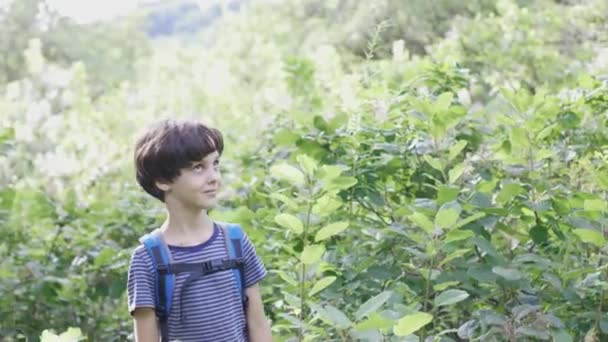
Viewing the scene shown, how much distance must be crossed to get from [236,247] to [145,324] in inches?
10.3

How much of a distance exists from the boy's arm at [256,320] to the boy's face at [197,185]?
Answer: 243 millimetres

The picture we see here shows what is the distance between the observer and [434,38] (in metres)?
12.0

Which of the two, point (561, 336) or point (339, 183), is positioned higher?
point (339, 183)

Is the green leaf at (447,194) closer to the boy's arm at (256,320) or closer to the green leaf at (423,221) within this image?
the green leaf at (423,221)

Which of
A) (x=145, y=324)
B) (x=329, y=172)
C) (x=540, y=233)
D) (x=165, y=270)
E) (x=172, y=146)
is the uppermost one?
(x=172, y=146)

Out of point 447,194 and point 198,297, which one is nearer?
point 198,297

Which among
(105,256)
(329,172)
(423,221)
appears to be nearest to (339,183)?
(329,172)

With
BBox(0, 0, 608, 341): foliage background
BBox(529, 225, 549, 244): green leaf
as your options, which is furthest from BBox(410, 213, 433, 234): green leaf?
BBox(529, 225, 549, 244): green leaf

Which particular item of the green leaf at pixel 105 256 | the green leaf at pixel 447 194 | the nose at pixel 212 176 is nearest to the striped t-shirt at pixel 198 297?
the nose at pixel 212 176

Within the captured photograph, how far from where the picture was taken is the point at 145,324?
2.24m

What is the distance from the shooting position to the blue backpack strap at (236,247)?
7.68 feet

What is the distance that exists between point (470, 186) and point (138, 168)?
1108mm

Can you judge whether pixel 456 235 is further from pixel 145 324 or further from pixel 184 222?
pixel 145 324

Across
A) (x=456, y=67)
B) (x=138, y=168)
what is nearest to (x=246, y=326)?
(x=138, y=168)
